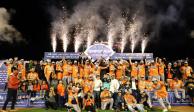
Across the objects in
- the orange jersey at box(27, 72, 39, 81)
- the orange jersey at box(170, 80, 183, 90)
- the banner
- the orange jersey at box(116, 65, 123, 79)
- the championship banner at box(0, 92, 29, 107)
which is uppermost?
the banner

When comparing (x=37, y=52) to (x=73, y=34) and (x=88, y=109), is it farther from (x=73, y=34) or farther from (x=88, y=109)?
(x=88, y=109)

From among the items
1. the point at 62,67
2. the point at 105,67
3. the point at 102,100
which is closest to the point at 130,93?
the point at 102,100

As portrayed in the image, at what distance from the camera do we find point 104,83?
18531mm

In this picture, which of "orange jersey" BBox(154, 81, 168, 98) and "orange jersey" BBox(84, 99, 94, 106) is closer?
"orange jersey" BBox(84, 99, 94, 106)

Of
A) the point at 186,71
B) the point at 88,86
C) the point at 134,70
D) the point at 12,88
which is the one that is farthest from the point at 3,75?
the point at 186,71

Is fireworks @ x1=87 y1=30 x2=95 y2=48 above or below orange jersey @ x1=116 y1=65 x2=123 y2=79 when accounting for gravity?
above

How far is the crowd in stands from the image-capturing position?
1758 cm

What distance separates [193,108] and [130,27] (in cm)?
1617

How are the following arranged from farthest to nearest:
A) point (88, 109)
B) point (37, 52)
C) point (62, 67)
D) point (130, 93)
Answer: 1. point (37, 52)
2. point (62, 67)
3. point (130, 93)
4. point (88, 109)

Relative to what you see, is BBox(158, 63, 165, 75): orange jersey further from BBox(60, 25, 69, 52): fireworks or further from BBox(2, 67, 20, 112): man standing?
BBox(60, 25, 69, 52): fireworks

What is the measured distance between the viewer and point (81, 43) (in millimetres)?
32312

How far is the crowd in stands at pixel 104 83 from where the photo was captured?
1758 cm

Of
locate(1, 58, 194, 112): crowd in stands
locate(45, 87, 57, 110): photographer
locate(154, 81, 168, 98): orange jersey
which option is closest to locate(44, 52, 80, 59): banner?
locate(1, 58, 194, 112): crowd in stands

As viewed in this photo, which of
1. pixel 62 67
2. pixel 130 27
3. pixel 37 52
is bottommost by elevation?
pixel 62 67
